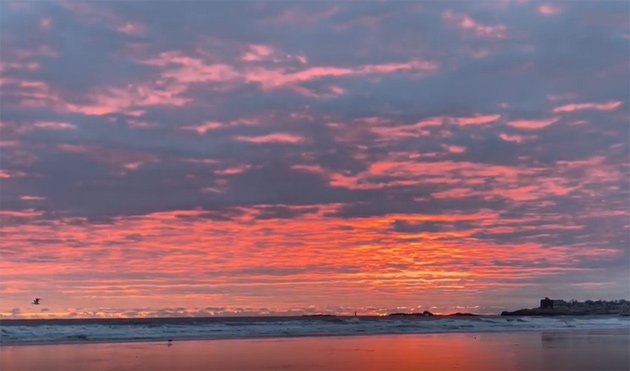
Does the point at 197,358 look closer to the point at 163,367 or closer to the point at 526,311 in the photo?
the point at 163,367

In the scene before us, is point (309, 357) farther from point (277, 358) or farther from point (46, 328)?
point (46, 328)

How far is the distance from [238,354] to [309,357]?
372 centimetres

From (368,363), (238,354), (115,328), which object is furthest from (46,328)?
(368,363)

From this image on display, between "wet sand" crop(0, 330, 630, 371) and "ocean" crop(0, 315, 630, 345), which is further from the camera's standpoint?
"ocean" crop(0, 315, 630, 345)

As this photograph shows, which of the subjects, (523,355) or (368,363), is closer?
(368,363)

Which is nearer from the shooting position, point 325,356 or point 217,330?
point 325,356

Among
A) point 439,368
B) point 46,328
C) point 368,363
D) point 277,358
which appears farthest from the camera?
point 46,328

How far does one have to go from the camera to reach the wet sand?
26864mm

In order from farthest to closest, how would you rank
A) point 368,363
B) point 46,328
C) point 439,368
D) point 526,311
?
1. point 526,311
2. point 46,328
3. point 368,363
4. point 439,368

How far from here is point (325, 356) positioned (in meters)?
31.7

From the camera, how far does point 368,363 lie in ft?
93.7

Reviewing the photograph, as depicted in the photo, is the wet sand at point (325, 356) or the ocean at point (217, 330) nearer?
the wet sand at point (325, 356)

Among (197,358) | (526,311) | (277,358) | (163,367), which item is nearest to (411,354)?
(277,358)

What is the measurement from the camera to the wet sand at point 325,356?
26.9 metres
